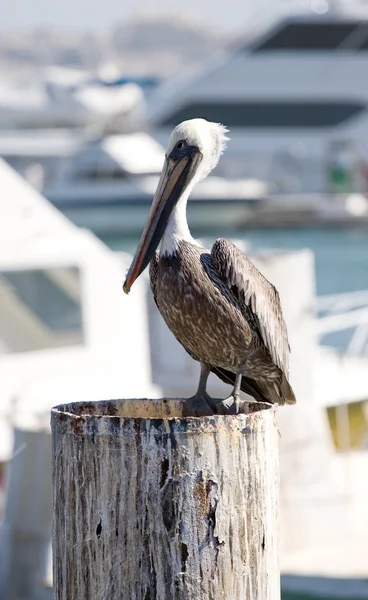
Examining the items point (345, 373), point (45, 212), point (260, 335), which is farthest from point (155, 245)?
point (345, 373)

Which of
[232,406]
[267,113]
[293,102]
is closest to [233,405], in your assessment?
[232,406]

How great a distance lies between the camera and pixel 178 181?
338 centimetres

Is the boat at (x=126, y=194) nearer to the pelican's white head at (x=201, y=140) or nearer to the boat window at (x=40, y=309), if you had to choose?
the boat window at (x=40, y=309)

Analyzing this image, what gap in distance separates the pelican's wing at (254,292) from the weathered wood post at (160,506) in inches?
38.0

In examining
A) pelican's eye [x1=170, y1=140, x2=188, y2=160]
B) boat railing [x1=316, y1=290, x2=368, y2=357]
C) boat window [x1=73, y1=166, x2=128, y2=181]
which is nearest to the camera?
pelican's eye [x1=170, y1=140, x2=188, y2=160]

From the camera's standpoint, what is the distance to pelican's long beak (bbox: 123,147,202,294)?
10.5 feet

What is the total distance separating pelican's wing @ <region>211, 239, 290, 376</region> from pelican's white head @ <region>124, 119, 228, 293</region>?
0.10 meters

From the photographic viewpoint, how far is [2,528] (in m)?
6.36

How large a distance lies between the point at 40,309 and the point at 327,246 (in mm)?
27465

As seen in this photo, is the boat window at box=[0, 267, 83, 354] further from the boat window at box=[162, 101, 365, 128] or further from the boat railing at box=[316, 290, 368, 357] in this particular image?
the boat window at box=[162, 101, 365, 128]

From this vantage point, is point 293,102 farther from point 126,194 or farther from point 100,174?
point 126,194

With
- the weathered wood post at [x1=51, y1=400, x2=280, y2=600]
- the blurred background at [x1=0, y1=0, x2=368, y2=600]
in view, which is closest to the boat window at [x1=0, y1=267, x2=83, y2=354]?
the blurred background at [x1=0, y1=0, x2=368, y2=600]

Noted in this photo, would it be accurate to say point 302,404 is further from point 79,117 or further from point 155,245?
point 79,117

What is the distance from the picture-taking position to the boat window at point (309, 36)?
3953 cm
